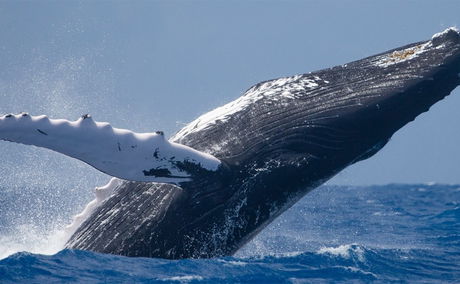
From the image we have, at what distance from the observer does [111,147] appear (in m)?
5.17

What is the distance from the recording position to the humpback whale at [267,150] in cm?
591

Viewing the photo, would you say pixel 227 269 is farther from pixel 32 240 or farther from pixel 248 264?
pixel 32 240

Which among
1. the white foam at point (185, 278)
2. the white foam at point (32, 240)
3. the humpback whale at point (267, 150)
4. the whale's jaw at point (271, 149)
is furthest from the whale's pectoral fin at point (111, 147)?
the white foam at point (32, 240)

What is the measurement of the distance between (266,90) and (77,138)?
2196 millimetres

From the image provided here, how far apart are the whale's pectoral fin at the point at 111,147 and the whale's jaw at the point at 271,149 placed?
1.24 ft

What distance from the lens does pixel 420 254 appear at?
8328mm

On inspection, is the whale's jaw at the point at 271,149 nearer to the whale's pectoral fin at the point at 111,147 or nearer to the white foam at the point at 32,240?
the whale's pectoral fin at the point at 111,147

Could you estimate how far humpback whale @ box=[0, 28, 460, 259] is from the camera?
233 inches

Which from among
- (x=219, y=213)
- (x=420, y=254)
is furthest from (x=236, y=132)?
(x=420, y=254)

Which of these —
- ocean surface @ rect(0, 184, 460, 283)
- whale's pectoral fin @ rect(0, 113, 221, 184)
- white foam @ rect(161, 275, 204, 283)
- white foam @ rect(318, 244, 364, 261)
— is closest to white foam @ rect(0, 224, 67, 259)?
ocean surface @ rect(0, 184, 460, 283)

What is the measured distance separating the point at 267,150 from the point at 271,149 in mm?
40

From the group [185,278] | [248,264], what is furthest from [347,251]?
[185,278]

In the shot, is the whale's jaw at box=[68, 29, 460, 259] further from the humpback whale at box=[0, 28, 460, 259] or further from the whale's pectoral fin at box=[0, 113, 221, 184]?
the whale's pectoral fin at box=[0, 113, 221, 184]

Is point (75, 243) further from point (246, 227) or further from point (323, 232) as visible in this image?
point (323, 232)
